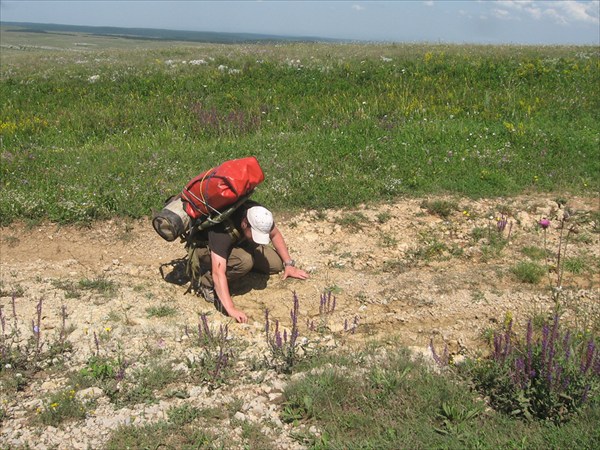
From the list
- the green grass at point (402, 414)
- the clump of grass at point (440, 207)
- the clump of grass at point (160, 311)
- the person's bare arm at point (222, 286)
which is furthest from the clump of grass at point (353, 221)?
the green grass at point (402, 414)

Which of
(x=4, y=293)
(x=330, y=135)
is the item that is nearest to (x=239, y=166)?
(x=4, y=293)

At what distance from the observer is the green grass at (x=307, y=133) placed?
8.00 meters

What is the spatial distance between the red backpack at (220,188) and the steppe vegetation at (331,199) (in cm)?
103

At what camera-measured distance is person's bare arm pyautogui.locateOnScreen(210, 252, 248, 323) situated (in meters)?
5.22

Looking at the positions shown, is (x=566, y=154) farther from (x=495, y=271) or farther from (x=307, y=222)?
(x=307, y=222)

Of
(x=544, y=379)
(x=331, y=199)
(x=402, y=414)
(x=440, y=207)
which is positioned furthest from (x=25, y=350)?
(x=440, y=207)

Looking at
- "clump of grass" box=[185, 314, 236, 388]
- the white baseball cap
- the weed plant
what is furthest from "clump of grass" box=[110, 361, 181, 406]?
the white baseball cap

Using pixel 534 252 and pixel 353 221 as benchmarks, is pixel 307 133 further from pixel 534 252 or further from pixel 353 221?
pixel 534 252

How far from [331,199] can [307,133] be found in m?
2.70

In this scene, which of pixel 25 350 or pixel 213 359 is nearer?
pixel 213 359

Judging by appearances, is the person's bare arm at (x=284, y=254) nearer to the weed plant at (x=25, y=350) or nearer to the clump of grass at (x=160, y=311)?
the clump of grass at (x=160, y=311)

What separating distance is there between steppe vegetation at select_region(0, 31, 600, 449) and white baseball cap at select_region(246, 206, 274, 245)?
0.77 m

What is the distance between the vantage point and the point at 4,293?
224 inches

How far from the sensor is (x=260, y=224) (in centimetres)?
516
